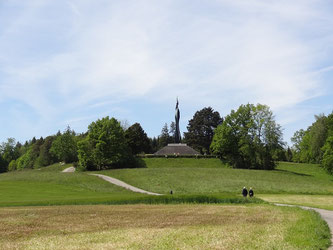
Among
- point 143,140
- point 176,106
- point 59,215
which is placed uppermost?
point 176,106

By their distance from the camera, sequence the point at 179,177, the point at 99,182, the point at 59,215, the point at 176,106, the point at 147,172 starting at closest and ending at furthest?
the point at 59,215, the point at 99,182, the point at 179,177, the point at 147,172, the point at 176,106

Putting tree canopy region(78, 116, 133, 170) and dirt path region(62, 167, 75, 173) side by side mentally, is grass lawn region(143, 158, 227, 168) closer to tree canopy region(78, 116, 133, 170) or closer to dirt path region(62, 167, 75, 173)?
tree canopy region(78, 116, 133, 170)

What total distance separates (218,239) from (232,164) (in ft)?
277

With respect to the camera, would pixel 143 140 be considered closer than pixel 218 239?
No

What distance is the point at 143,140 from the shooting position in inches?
5138

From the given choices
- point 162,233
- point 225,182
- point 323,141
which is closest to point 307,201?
point 225,182

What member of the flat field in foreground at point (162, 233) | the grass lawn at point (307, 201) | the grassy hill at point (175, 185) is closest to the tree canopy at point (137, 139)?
the grassy hill at point (175, 185)

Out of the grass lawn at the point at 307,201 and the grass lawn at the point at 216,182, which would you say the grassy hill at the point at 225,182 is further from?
the grass lawn at the point at 307,201

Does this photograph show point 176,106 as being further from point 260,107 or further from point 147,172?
point 147,172

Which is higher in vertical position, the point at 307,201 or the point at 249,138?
the point at 249,138

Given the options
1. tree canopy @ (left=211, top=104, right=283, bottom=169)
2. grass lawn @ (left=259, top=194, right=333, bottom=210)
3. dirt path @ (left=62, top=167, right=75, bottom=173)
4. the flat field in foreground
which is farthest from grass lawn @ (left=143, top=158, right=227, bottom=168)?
the flat field in foreground

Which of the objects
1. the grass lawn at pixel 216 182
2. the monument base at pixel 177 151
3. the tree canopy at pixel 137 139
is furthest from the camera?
the tree canopy at pixel 137 139

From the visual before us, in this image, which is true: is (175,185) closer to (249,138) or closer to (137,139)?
(249,138)

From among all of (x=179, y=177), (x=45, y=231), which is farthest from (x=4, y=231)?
(x=179, y=177)
